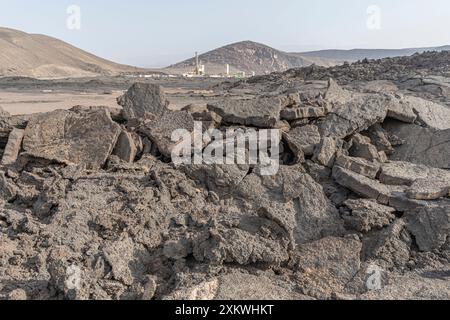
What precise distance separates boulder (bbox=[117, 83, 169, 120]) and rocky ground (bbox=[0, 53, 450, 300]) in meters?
0.02

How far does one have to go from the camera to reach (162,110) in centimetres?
593

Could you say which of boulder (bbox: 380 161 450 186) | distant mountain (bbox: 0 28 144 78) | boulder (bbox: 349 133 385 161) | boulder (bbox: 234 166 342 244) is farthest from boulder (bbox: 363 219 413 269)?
distant mountain (bbox: 0 28 144 78)

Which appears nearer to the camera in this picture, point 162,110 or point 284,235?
point 284,235

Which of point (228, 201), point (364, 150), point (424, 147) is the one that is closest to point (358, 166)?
point (364, 150)

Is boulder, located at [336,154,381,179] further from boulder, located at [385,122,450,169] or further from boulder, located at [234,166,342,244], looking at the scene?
boulder, located at [385,122,450,169]

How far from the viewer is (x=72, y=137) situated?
17.6 feet

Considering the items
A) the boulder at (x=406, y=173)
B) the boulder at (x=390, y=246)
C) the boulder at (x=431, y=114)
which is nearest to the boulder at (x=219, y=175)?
the boulder at (x=390, y=246)

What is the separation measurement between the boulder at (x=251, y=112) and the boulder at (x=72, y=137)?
1.35 meters

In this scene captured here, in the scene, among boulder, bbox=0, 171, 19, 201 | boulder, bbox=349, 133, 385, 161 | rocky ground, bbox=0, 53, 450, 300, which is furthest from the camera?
boulder, bbox=349, 133, 385, 161

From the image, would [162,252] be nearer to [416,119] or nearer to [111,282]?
[111,282]

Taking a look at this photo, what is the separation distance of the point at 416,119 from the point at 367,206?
248 centimetres

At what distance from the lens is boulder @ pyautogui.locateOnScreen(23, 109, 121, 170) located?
16.9 ft
